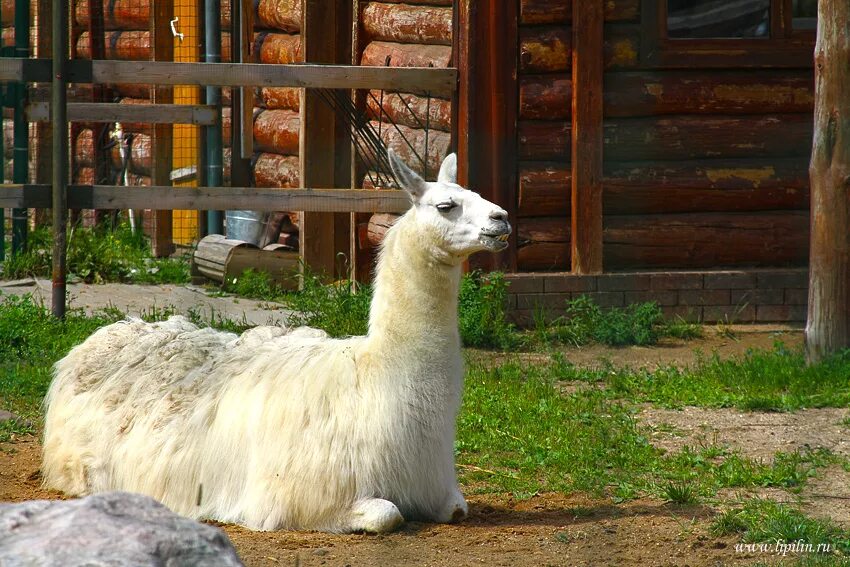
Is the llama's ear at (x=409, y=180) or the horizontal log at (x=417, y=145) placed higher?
the horizontal log at (x=417, y=145)

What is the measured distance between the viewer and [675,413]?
6902 mm

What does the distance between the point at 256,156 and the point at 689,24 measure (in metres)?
5.32

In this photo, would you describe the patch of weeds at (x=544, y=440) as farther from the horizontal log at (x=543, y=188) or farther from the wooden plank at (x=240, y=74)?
the wooden plank at (x=240, y=74)

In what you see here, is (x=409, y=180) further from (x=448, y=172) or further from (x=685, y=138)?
(x=685, y=138)

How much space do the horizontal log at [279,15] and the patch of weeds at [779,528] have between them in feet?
27.4

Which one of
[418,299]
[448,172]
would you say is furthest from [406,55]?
[418,299]

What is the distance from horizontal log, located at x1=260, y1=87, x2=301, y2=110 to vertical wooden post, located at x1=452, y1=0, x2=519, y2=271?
3338mm

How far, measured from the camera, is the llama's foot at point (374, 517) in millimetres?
4805

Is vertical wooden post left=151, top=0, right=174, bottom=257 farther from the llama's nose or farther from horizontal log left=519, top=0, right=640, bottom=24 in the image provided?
the llama's nose

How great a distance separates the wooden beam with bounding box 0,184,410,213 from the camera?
8625mm

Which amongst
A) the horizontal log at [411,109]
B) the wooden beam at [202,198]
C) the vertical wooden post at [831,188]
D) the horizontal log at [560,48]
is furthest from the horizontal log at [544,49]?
the vertical wooden post at [831,188]

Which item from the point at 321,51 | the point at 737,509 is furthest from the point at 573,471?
the point at 321,51

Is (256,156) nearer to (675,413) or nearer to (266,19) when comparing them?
(266,19)

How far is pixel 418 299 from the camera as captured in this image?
5047 millimetres
